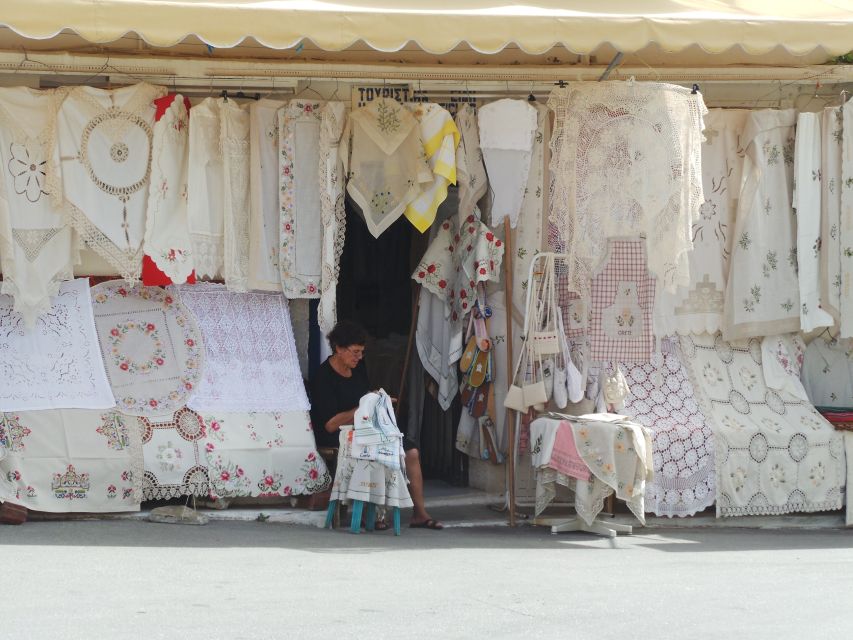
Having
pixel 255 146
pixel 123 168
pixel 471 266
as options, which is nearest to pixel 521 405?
pixel 471 266

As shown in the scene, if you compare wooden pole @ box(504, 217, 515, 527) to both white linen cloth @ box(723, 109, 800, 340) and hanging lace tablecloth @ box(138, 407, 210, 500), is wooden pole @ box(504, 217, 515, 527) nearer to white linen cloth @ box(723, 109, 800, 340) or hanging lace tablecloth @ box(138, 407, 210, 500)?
white linen cloth @ box(723, 109, 800, 340)

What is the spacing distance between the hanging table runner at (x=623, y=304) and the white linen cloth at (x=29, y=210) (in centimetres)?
334

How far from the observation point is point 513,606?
573cm

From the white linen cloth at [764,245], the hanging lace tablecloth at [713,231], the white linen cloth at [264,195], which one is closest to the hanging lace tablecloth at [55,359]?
the white linen cloth at [264,195]

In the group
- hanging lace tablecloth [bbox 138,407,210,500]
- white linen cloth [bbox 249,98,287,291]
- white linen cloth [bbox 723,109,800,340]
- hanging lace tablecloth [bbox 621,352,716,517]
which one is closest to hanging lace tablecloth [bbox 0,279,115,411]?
hanging lace tablecloth [bbox 138,407,210,500]

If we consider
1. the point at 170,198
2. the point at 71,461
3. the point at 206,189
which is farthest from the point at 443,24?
the point at 71,461

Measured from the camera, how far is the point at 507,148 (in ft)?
28.6

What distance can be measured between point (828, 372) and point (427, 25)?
3842 mm

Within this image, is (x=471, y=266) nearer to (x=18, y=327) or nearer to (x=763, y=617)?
(x=18, y=327)

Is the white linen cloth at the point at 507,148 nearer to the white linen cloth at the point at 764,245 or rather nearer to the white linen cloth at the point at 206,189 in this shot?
the white linen cloth at the point at 764,245

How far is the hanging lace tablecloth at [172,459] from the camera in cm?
799

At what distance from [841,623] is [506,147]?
4091 millimetres

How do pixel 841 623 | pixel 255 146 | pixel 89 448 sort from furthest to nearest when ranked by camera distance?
pixel 255 146 → pixel 89 448 → pixel 841 623

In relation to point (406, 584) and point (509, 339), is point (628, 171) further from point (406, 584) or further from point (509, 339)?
point (406, 584)
